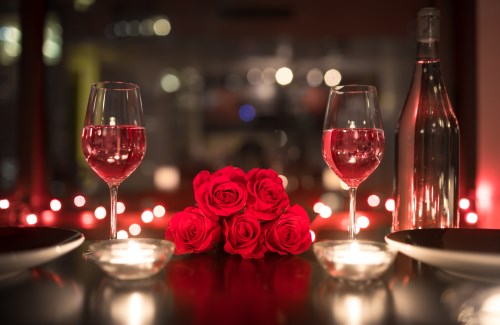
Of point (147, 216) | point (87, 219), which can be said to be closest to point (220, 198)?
point (147, 216)

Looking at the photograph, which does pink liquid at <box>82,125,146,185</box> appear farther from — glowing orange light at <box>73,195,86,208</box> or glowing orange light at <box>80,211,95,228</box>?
glowing orange light at <box>73,195,86,208</box>

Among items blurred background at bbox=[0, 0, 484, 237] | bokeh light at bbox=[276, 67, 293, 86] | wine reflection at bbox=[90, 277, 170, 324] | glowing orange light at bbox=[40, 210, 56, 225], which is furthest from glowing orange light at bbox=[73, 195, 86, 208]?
bokeh light at bbox=[276, 67, 293, 86]

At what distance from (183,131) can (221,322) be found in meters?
4.57

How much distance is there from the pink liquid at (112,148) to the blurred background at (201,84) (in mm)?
1485

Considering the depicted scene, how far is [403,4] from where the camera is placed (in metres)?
3.66

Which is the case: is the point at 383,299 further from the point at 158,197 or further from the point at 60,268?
the point at 158,197

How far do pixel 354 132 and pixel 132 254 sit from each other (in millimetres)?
345

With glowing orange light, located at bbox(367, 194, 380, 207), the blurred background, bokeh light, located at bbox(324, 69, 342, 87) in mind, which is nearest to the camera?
the blurred background

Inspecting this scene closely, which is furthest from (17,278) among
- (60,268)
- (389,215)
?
(389,215)

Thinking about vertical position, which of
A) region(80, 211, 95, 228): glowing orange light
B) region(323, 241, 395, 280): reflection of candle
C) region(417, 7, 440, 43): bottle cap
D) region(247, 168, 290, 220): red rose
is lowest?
region(80, 211, 95, 228): glowing orange light

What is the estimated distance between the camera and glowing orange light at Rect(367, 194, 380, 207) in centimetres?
309

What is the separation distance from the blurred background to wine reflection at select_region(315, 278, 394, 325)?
1752mm

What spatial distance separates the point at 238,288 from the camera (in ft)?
1.75

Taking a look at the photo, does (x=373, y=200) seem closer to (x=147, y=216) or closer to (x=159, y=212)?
(x=159, y=212)
